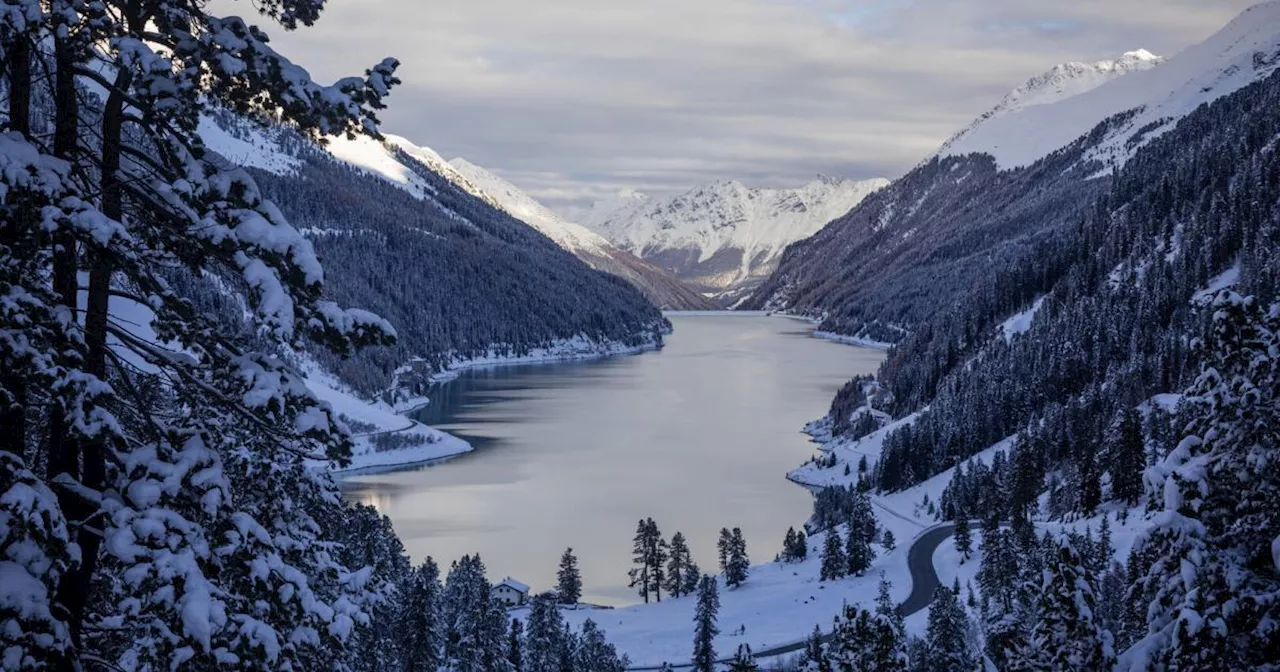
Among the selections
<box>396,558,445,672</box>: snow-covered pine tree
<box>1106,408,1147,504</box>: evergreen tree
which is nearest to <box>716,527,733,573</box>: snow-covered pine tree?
<box>1106,408,1147,504</box>: evergreen tree

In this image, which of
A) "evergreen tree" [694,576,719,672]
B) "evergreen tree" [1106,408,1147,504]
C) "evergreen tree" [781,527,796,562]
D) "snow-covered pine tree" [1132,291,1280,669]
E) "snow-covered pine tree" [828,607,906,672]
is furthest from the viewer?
"evergreen tree" [781,527,796,562]

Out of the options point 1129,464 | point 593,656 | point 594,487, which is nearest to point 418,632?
point 593,656

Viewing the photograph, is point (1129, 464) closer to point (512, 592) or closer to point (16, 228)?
point (512, 592)

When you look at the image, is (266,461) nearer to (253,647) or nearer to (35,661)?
(253,647)

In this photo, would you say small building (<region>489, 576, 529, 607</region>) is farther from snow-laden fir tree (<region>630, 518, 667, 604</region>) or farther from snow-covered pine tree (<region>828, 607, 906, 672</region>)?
snow-covered pine tree (<region>828, 607, 906, 672</region>)

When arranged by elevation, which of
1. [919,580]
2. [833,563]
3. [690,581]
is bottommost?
[690,581]

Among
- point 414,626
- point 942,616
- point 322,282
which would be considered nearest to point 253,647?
point 322,282
